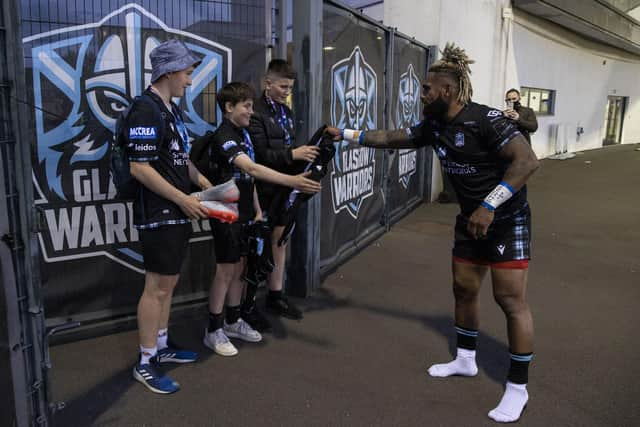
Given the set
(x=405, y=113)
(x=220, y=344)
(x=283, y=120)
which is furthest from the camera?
(x=405, y=113)

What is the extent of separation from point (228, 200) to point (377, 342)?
163cm

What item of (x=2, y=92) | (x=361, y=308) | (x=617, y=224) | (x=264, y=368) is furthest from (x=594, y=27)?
(x=2, y=92)

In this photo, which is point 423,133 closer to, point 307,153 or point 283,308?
point 307,153

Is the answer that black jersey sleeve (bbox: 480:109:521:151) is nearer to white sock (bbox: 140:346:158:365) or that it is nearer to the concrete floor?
the concrete floor

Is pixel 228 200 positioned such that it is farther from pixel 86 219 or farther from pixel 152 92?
pixel 86 219

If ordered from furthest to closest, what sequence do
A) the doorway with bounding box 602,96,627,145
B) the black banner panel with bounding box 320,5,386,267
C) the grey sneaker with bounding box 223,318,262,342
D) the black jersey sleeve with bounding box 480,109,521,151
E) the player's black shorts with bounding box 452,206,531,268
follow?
1. the doorway with bounding box 602,96,627,145
2. the black banner panel with bounding box 320,5,386,267
3. the grey sneaker with bounding box 223,318,262,342
4. the player's black shorts with bounding box 452,206,531,268
5. the black jersey sleeve with bounding box 480,109,521,151

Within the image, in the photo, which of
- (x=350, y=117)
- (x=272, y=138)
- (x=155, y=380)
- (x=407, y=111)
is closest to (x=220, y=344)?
(x=155, y=380)

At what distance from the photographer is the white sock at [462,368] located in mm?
3225

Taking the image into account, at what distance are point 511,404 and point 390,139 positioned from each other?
1703 mm

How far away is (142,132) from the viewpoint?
2592 millimetres

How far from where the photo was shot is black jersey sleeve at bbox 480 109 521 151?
2.70m

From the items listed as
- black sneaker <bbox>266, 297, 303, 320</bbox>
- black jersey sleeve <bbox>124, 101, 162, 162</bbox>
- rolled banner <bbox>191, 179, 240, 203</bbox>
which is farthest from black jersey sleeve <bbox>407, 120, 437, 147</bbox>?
black sneaker <bbox>266, 297, 303, 320</bbox>

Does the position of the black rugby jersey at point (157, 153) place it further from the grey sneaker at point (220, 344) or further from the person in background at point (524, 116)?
the person in background at point (524, 116)

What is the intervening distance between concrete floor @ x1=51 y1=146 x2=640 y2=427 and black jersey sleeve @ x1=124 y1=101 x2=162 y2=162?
1.36 metres
